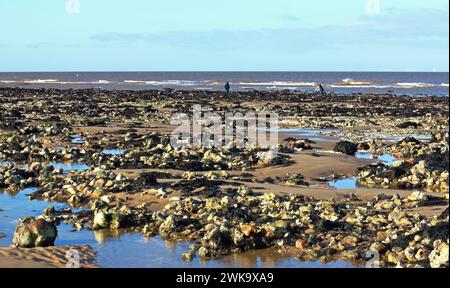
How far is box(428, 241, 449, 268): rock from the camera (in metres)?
7.96

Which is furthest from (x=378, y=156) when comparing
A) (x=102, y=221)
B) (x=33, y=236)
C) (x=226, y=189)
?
(x=33, y=236)

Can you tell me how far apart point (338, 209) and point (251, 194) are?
2204 millimetres

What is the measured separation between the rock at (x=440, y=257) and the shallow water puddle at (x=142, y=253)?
123 centimetres

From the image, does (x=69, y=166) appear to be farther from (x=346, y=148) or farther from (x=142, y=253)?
(x=142, y=253)

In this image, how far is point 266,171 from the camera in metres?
17.2

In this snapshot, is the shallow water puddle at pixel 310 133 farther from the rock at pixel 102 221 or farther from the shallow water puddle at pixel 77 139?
the rock at pixel 102 221

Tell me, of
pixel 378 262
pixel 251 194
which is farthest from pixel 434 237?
pixel 251 194

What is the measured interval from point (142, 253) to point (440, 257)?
14.5 feet

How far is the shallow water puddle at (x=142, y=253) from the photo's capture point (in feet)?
30.1

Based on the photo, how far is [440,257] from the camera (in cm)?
808

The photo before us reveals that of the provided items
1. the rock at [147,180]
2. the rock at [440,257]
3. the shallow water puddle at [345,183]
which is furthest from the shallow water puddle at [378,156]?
the rock at [440,257]

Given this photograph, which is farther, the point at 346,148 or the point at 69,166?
the point at 346,148

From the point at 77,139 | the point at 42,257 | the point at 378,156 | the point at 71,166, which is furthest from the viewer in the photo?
the point at 77,139

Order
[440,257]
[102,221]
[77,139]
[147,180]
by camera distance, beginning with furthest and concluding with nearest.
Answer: [77,139]
[147,180]
[102,221]
[440,257]
